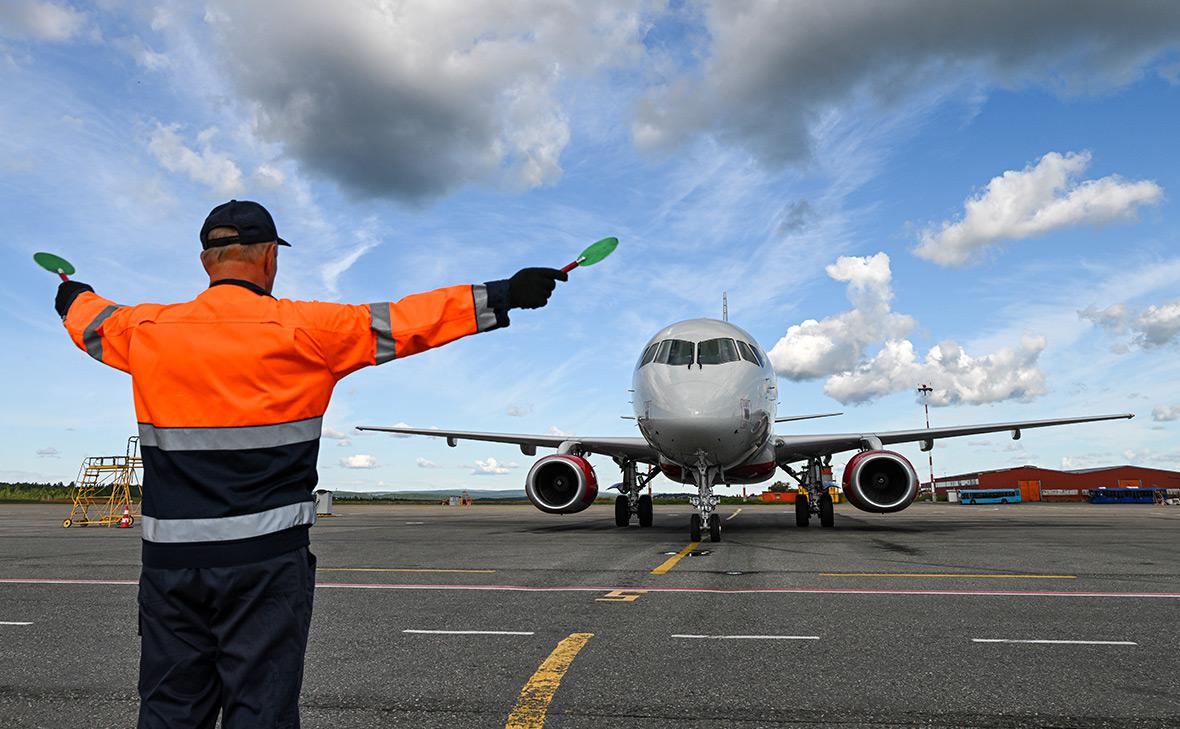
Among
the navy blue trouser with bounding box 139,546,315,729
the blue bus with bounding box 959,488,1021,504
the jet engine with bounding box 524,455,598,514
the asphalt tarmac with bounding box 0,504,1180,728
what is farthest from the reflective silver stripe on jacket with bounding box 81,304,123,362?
the blue bus with bounding box 959,488,1021,504

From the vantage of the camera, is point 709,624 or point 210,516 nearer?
point 210,516

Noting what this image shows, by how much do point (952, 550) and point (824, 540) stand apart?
8.45 ft

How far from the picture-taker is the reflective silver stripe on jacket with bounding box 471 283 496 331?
8.23 feet

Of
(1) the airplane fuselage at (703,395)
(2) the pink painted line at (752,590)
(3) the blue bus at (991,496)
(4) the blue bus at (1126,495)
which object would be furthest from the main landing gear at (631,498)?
(4) the blue bus at (1126,495)

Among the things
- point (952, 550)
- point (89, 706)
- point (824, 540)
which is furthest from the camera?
point (824, 540)

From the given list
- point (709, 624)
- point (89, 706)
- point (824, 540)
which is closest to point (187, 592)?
point (89, 706)

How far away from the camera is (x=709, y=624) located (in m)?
5.73

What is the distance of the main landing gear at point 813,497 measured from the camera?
748 inches

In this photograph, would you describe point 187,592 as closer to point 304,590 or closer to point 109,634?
point 304,590

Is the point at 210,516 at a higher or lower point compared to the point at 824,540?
higher

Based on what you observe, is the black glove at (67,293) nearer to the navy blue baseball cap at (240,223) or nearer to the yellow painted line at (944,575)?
the navy blue baseball cap at (240,223)

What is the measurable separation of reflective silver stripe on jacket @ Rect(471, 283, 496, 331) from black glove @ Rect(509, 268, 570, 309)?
0.10 m

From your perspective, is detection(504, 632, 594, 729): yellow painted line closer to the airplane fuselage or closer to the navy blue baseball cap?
the navy blue baseball cap

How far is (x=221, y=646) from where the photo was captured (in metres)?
2.20
